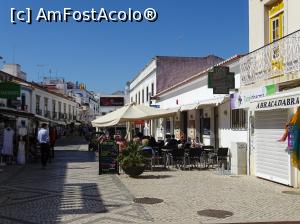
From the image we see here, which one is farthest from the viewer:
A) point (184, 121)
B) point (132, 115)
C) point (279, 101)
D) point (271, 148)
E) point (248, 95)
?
point (184, 121)

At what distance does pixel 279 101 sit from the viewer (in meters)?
11.3

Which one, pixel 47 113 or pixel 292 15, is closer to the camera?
pixel 292 15

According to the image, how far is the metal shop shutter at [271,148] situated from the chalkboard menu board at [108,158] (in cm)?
446

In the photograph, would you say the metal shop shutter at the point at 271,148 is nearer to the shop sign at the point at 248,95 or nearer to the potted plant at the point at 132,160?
the shop sign at the point at 248,95

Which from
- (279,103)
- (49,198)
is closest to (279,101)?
(279,103)

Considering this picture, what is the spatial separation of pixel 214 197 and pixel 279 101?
308 cm

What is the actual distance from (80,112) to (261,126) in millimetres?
73713

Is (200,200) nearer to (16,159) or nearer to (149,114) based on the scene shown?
(149,114)

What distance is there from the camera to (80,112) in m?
85.5

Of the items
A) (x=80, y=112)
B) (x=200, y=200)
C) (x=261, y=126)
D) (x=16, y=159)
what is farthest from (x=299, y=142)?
(x=80, y=112)

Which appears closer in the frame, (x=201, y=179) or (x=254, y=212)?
(x=254, y=212)

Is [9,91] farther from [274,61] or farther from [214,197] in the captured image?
[214,197]

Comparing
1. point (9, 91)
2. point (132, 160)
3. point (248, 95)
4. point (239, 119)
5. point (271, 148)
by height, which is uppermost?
point (9, 91)

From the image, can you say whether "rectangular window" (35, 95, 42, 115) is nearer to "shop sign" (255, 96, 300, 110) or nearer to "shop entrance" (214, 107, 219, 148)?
"shop entrance" (214, 107, 219, 148)
